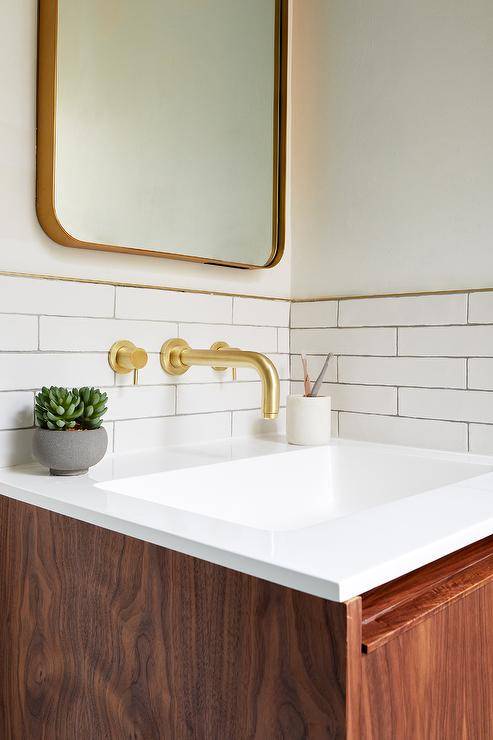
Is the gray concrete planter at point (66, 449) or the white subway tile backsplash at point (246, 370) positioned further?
the white subway tile backsplash at point (246, 370)

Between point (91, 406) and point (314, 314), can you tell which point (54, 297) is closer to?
point (91, 406)

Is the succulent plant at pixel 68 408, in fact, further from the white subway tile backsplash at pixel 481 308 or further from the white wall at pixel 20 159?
the white subway tile backsplash at pixel 481 308

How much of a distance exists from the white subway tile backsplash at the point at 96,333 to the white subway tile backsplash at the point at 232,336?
0.04m

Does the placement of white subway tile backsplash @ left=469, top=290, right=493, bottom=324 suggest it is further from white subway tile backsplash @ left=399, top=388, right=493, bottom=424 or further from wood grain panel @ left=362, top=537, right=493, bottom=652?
wood grain panel @ left=362, top=537, right=493, bottom=652

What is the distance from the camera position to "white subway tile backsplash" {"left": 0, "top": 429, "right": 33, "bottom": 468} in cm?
111

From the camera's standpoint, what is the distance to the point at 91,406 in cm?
106

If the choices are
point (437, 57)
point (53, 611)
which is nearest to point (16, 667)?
point (53, 611)

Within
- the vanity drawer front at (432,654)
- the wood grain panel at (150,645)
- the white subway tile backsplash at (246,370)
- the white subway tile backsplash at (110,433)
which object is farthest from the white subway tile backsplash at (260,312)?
the vanity drawer front at (432,654)

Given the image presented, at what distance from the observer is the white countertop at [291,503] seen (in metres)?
0.69

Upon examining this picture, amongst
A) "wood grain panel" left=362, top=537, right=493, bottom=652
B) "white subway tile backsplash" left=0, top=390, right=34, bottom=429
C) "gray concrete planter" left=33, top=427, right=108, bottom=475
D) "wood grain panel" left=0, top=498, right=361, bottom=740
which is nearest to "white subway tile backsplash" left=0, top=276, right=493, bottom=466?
"white subway tile backsplash" left=0, top=390, right=34, bottom=429

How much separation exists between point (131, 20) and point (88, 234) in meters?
0.41

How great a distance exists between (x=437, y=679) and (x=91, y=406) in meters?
0.61

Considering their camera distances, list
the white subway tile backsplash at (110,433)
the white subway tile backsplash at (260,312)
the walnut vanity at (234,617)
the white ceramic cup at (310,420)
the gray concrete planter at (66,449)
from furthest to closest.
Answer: the white subway tile backsplash at (260,312), the white ceramic cup at (310,420), the white subway tile backsplash at (110,433), the gray concrete planter at (66,449), the walnut vanity at (234,617)

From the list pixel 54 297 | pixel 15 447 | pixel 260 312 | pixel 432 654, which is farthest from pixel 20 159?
pixel 432 654
